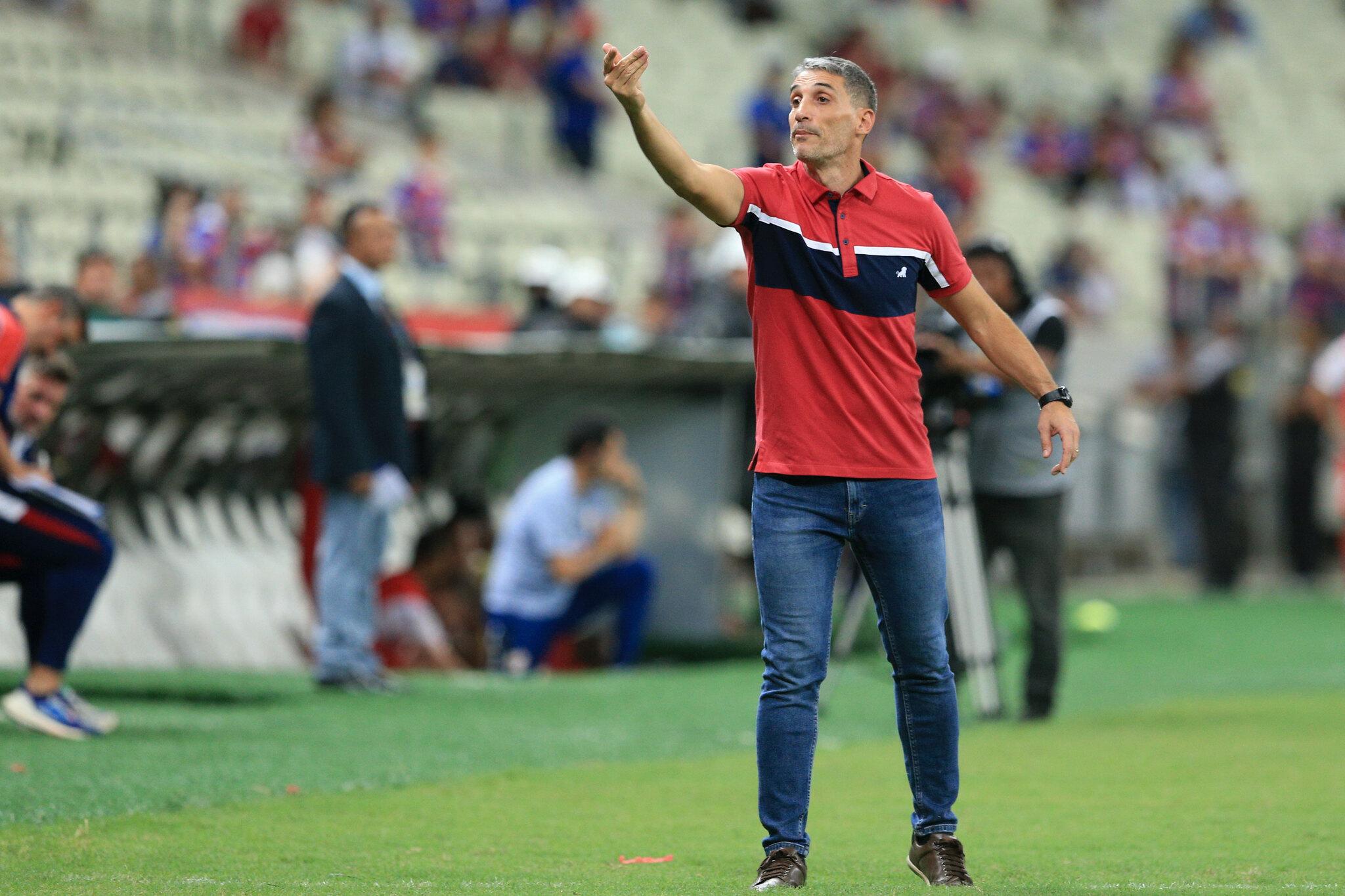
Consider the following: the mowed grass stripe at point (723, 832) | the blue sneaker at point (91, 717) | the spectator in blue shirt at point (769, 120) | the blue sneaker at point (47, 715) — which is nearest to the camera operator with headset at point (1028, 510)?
the mowed grass stripe at point (723, 832)

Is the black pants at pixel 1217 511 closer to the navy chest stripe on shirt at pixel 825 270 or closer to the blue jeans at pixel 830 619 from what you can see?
the blue jeans at pixel 830 619

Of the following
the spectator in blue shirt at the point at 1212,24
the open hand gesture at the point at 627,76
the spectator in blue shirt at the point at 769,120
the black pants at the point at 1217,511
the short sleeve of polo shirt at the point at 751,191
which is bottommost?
the black pants at the point at 1217,511

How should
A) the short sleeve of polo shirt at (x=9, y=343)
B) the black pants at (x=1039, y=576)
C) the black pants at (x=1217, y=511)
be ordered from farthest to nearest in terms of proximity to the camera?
the black pants at (x=1217, y=511) → the black pants at (x=1039, y=576) → the short sleeve of polo shirt at (x=9, y=343)

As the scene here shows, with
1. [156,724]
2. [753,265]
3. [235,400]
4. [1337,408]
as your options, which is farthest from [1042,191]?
[753,265]

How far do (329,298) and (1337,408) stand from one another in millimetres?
7864

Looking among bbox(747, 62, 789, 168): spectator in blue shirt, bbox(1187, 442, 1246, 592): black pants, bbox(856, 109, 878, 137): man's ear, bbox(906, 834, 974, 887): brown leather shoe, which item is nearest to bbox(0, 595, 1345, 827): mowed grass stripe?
bbox(906, 834, 974, 887): brown leather shoe

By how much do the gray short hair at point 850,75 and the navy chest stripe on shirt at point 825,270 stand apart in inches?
15.0

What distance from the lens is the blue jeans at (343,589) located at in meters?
9.61

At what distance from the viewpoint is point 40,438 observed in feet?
33.8

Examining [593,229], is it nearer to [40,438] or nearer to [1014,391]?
[40,438]

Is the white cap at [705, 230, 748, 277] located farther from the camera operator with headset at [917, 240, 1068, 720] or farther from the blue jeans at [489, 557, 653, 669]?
the camera operator with headset at [917, 240, 1068, 720]

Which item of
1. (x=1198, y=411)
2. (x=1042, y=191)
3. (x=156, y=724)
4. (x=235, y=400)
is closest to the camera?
(x=156, y=724)

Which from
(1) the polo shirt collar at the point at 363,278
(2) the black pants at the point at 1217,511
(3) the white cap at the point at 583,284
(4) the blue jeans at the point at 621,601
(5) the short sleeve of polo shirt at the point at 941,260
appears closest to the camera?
(5) the short sleeve of polo shirt at the point at 941,260

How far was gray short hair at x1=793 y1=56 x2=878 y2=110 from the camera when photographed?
494cm
